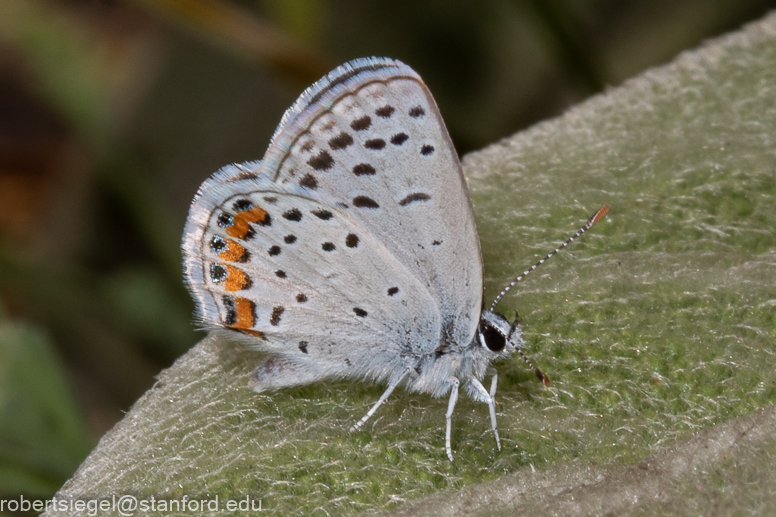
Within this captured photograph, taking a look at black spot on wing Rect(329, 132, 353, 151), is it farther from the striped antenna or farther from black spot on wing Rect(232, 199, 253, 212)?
the striped antenna

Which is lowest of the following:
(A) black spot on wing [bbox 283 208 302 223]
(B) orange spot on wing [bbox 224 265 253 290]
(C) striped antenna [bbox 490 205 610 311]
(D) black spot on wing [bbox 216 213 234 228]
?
(C) striped antenna [bbox 490 205 610 311]

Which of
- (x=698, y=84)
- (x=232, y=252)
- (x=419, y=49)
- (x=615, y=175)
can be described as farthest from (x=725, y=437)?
(x=419, y=49)

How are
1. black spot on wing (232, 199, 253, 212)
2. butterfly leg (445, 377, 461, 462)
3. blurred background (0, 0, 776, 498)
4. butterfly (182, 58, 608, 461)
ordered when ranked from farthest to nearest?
1. blurred background (0, 0, 776, 498)
2. black spot on wing (232, 199, 253, 212)
3. butterfly (182, 58, 608, 461)
4. butterfly leg (445, 377, 461, 462)

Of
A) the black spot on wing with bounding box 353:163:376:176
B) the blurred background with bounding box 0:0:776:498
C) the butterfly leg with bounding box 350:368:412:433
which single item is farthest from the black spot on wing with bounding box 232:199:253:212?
the blurred background with bounding box 0:0:776:498

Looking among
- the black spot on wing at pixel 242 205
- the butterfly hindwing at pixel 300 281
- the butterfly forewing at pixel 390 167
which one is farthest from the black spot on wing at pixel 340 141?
the black spot on wing at pixel 242 205

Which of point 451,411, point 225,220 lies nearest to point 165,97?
point 225,220

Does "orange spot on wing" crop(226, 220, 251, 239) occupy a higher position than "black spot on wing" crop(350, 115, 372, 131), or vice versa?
"black spot on wing" crop(350, 115, 372, 131)

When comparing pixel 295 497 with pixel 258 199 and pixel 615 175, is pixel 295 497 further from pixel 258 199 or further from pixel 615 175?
pixel 615 175
